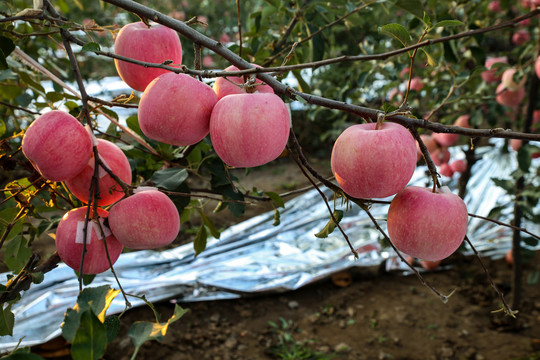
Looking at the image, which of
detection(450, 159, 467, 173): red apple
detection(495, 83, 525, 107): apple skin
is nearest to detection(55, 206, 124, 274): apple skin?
detection(495, 83, 525, 107): apple skin

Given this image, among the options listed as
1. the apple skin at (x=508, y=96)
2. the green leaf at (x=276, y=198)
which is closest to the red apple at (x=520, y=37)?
the apple skin at (x=508, y=96)

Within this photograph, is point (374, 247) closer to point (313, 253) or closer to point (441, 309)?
point (313, 253)

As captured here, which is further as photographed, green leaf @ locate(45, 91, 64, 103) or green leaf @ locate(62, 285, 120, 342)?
green leaf @ locate(45, 91, 64, 103)

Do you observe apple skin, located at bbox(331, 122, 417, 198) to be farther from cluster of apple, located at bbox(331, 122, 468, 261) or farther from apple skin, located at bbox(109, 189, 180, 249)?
apple skin, located at bbox(109, 189, 180, 249)

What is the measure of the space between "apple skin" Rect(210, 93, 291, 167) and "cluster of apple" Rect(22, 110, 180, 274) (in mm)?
151

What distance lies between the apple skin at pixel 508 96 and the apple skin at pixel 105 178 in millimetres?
1366

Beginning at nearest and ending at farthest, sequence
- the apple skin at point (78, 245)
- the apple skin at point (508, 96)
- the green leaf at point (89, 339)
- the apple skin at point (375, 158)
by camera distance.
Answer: the green leaf at point (89, 339), the apple skin at point (375, 158), the apple skin at point (78, 245), the apple skin at point (508, 96)

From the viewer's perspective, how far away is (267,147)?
47 centimetres

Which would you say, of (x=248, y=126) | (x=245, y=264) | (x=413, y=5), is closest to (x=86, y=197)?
(x=248, y=126)

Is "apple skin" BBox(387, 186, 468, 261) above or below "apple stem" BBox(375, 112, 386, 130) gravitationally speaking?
below

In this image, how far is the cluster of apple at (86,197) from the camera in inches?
19.7

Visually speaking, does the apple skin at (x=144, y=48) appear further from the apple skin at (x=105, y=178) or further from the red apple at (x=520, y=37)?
the red apple at (x=520, y=37)

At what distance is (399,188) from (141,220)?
303 mm

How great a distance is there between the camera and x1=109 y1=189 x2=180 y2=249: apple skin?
54 cm
